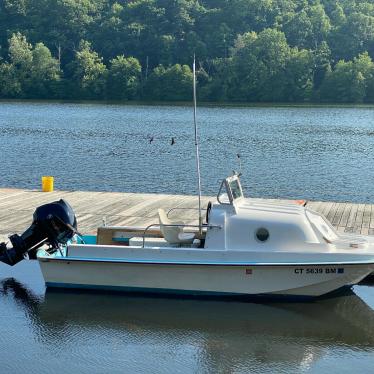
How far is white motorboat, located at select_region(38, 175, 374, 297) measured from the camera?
45.3ft

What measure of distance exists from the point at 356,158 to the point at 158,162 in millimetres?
11303

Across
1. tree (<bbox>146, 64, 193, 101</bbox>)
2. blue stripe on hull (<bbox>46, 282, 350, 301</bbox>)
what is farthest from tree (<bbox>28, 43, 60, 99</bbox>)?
blue stripe on hull (<bbox>46, 282, 350, 301</bbox>)

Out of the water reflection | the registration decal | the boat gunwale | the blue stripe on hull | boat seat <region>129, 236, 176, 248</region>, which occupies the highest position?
boat seat <region>129, 236, 176, 248</region>

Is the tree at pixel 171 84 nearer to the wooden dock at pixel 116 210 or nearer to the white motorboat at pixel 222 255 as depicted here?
the wooden dock at pixel 116 210

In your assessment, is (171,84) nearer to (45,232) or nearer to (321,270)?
(45,232)

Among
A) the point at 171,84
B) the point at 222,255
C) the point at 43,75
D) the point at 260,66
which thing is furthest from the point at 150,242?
the point at 43,75

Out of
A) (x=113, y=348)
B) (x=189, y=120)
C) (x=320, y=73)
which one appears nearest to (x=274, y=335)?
(x=113, y=348)

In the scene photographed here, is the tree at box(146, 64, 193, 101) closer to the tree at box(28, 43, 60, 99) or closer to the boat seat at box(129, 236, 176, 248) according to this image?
the tree at box(28, 43, 60, 99)

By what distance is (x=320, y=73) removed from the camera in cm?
11069

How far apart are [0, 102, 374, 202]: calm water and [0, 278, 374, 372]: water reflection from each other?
1602 cm

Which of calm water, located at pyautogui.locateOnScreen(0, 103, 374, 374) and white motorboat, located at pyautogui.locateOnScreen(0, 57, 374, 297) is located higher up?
white motorboat, located at pyautogui.locateOnScreen(0, 57, 374, 297)

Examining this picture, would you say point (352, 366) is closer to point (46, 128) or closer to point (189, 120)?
point (46, 128)

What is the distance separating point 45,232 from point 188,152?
30.9 m

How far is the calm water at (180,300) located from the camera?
40.8 ft
